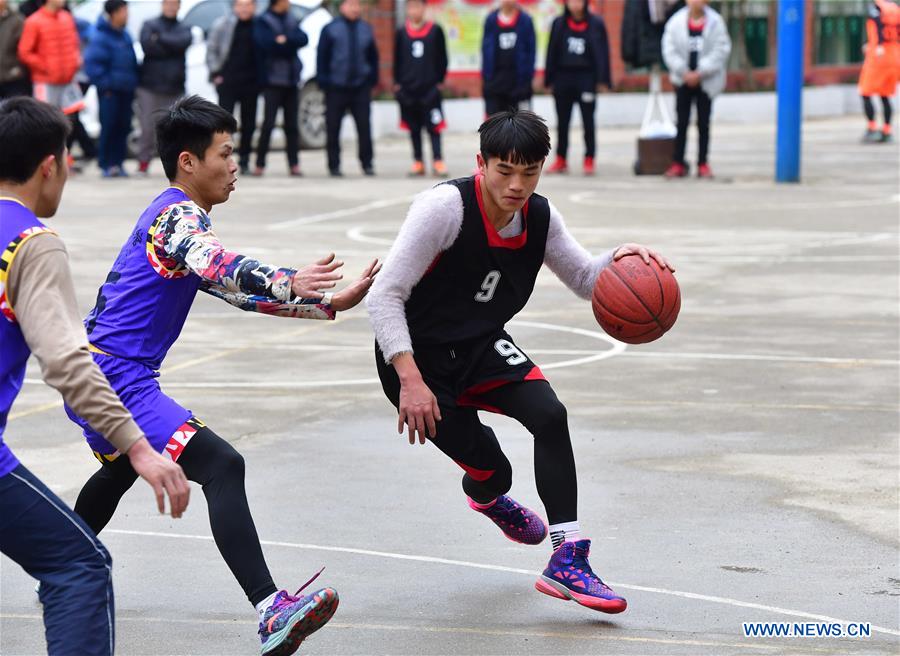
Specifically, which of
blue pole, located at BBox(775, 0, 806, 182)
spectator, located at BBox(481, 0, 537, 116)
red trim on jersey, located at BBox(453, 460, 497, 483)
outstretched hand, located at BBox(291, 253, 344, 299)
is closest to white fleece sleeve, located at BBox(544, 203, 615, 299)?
red trim on jersey, located at BBox(453, 460, 497, 483)

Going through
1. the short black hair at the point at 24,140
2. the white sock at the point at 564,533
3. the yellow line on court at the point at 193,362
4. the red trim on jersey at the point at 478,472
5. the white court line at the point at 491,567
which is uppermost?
the short black hair at the point at 24,140

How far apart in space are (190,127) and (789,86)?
53.4 feet

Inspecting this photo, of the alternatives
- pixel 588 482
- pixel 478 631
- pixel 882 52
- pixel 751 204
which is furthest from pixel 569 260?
pixel 882 52

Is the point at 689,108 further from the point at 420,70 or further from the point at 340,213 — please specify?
the point at 340,213

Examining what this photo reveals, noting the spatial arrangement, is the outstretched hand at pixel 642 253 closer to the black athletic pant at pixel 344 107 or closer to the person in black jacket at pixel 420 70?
the person in black jacket at pixel 420 70

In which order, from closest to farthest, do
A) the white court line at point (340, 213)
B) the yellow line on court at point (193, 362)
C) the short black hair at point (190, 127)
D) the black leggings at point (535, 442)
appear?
the short black hair at point (190, 127), the black leggings at point (535, 442), the yellow line on court at point (193, 362), the white court line at point (340, 213)

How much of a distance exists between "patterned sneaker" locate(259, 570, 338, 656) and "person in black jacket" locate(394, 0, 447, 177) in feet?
55.1

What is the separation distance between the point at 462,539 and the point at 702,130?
14.9 m

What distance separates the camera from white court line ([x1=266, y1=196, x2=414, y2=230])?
55.5 feet

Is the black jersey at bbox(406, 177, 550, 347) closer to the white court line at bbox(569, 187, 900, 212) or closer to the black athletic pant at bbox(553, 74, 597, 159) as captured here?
the white court line at bbox(569, 187, 900, 212)

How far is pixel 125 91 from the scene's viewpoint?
21.3 meters

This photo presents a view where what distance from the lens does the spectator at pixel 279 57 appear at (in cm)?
2131

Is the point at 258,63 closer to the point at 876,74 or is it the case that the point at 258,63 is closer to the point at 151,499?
the point at 876,74

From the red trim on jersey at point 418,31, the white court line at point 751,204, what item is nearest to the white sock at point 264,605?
the white court line at point 751,204
